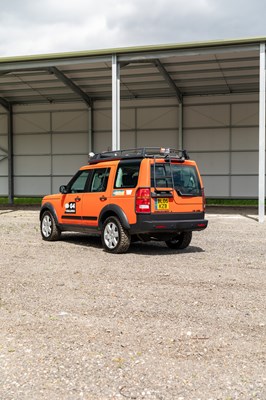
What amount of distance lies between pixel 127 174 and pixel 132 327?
14.9 ft

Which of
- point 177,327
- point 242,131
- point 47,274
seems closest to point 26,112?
point 242,131

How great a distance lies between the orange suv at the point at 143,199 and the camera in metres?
8.22

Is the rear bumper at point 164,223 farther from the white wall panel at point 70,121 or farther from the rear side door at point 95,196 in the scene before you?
the white wall panel at point 70,121

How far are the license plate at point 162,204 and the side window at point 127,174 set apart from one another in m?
0.52

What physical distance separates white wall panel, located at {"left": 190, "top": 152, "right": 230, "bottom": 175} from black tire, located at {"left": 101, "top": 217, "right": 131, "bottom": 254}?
593 inches

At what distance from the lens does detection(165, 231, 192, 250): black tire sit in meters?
9.30

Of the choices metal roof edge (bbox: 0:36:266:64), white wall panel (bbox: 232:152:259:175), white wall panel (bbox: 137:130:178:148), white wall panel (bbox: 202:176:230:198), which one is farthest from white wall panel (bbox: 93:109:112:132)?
metal roof edge (bbox: 0:36:266:64)

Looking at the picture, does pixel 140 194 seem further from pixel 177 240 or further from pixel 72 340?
pixel 72 340

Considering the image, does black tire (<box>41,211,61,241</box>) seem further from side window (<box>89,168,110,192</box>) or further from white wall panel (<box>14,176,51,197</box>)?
white wall panel (<box>14,176,51,197</box>)

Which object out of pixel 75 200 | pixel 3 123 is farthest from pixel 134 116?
pixel 75 200

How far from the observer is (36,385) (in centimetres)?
318

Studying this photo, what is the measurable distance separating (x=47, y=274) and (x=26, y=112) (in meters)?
20.5

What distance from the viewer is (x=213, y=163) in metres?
23.2

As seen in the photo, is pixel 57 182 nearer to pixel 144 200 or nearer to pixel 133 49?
pixel 133 49
